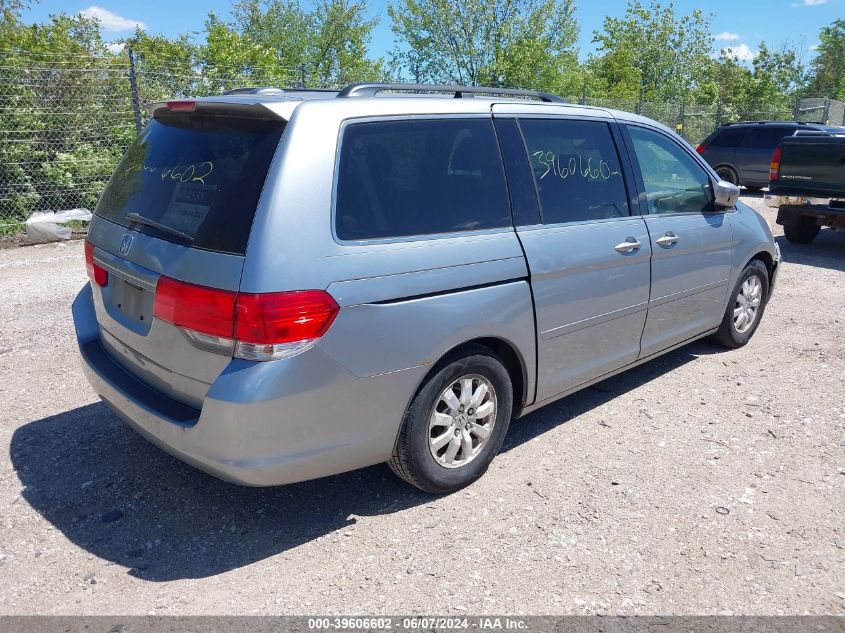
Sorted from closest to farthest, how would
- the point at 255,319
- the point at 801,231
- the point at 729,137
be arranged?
the point at 255,319, the point at 801,231, the point at 729,137

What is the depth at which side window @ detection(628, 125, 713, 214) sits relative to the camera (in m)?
4.55

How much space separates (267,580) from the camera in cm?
292

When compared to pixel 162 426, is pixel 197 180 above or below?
above

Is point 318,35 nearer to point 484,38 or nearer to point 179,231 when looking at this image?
point 484,38

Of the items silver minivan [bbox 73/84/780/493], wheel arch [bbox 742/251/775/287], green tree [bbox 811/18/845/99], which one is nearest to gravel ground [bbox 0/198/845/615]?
silver minivan [bbox 73/84/780/493]

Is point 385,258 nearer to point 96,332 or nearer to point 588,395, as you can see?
point 96,332

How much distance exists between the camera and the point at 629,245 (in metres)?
4.21

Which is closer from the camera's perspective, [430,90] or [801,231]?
[430,90]

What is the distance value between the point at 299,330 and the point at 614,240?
2.17m

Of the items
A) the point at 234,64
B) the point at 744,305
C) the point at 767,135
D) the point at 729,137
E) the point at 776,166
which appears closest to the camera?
the point at 744,305

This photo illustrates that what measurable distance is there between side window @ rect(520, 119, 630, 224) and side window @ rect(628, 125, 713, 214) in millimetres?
294

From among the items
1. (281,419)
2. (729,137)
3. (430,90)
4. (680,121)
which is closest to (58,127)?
(430,90)

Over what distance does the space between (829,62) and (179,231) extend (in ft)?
199

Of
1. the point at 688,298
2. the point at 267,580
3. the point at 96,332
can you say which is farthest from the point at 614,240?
the point at 96,332
